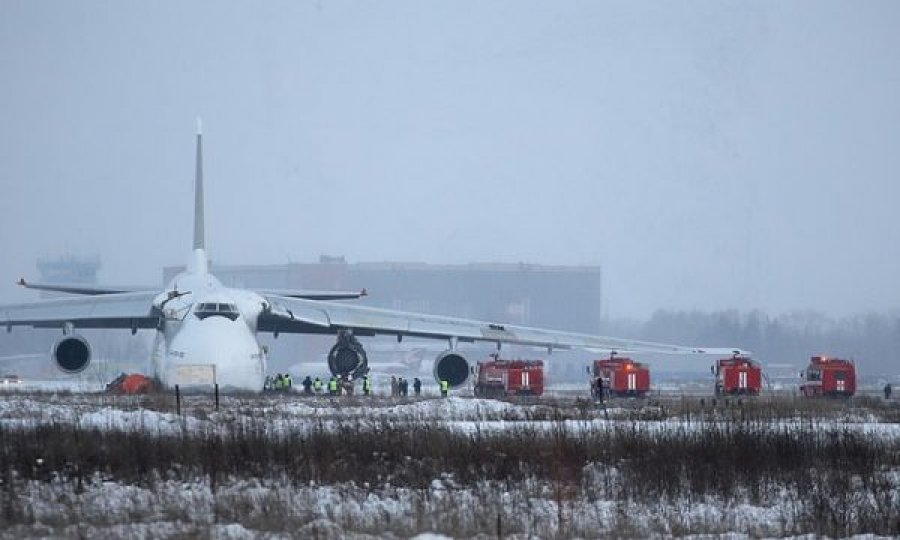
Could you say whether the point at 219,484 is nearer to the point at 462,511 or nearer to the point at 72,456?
the point at 72,456

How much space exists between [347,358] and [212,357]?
25.1ft

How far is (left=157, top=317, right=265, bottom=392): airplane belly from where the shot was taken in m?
34.7

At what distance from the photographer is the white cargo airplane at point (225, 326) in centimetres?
3522

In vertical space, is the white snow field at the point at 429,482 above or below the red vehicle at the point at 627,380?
below

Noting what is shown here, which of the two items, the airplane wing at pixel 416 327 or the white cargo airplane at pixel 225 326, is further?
the airplane wing at pixel 416 327

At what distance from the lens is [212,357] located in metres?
34.7

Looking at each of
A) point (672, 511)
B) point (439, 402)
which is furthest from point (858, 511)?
point (439, 402)

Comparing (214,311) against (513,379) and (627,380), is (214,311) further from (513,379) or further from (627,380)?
(627,380)

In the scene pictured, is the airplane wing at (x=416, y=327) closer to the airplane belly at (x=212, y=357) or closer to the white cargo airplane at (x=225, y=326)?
the white cargo airplane at (x=225, y=326)

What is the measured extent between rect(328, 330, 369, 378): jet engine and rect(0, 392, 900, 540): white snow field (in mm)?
19788

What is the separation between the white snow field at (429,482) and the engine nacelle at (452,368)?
18.7 meters

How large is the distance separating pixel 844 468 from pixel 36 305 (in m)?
26.0

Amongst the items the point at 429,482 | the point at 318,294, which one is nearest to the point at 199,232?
the point at 318,294

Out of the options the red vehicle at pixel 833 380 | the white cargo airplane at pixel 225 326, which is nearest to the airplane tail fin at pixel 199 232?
the white cargo airplane at pixel 225 326
